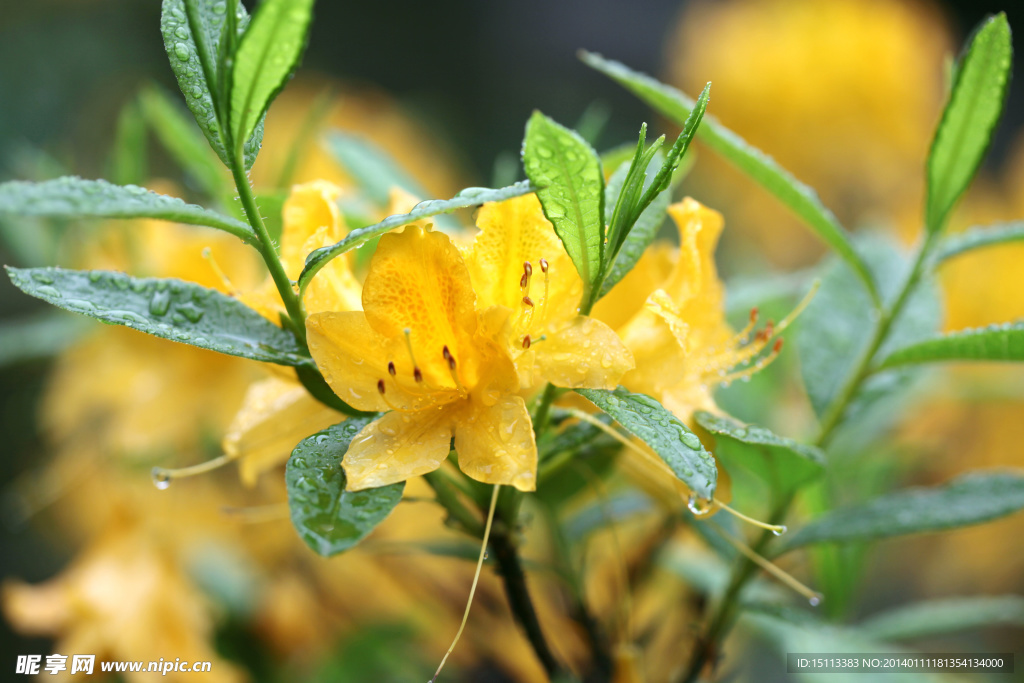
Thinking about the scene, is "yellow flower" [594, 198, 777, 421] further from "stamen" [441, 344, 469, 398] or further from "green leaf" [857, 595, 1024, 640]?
"green leaf" [857, 595, 1024, 640]

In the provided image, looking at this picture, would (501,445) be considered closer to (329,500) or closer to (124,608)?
(329,500)

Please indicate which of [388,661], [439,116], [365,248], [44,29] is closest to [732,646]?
[388,661]

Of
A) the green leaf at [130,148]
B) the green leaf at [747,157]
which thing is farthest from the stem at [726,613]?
the green leaf at [130,148]

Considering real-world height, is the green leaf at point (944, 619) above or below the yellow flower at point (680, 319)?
below

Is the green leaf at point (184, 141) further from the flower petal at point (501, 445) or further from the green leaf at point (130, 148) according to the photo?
the flower petal at point (501, 445)

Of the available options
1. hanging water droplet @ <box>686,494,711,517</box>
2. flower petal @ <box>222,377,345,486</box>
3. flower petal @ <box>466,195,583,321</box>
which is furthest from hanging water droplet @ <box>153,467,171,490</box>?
hanging water droplet @ <box>686,494,711,517</box>

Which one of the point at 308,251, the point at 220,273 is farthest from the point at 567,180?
the point at 220,273
